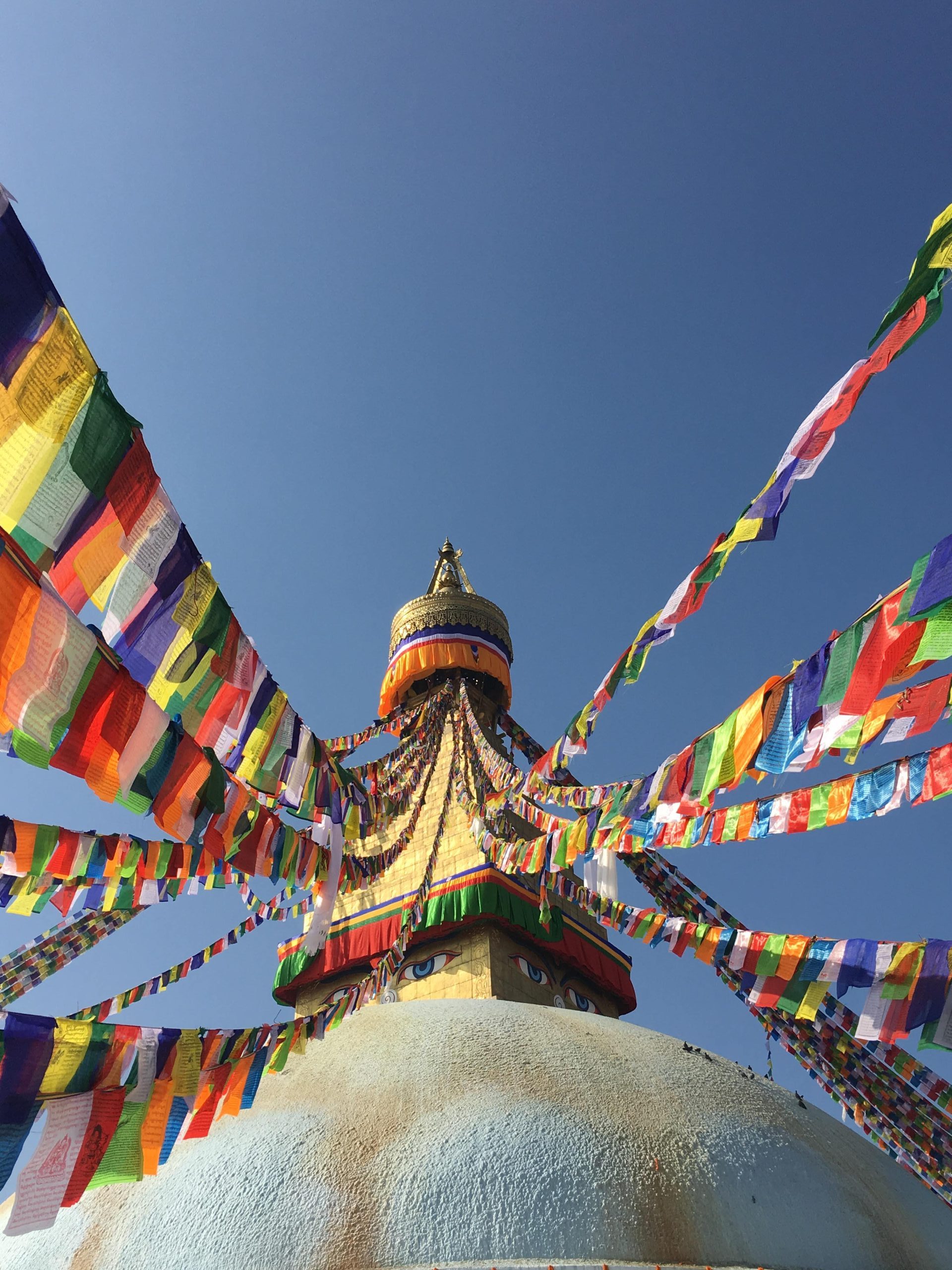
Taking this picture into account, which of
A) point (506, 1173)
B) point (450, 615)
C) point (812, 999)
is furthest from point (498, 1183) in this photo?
point (450, 615)

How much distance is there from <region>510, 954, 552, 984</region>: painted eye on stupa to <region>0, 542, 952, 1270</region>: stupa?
244cm

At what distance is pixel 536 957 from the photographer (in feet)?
31.3

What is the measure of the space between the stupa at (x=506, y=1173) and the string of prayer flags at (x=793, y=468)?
7.78 feet

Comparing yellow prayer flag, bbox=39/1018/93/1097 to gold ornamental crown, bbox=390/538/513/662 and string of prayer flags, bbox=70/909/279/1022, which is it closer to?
string of prayer flags, bbox=70/909/279/1022

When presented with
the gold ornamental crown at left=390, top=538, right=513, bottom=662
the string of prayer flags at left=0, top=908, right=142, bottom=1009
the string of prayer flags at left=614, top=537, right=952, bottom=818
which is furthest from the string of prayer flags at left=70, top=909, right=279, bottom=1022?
the gold ornamental crown at left=390, top=538, right=513, bottom=662

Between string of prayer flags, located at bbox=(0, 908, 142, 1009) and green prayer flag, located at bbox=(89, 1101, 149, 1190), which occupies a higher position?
string of prayer flags, located at bbox=(0, 908, 142, 1009)

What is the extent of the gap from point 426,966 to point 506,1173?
5.08m

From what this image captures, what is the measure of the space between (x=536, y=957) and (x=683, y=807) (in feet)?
15.6

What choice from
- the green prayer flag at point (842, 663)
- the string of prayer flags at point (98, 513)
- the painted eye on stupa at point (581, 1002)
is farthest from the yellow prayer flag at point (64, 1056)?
the painted eye on stupa at point (581, 1002)

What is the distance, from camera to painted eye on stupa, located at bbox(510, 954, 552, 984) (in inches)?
364

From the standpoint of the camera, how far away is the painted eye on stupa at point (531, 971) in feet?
30.3

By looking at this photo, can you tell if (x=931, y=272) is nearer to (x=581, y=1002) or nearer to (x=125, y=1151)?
(x=125, y=1151)

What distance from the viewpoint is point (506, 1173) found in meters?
4.33

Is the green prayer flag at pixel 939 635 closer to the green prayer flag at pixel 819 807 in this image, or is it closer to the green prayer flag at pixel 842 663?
the green prayer flag at pixel 842 663
